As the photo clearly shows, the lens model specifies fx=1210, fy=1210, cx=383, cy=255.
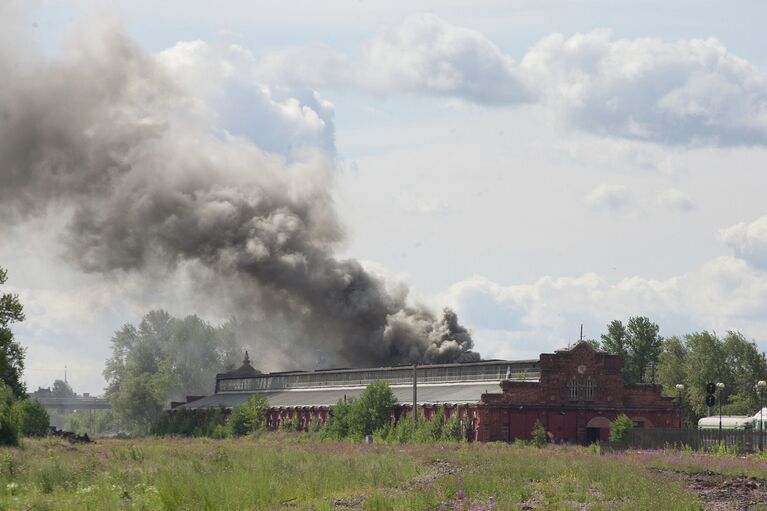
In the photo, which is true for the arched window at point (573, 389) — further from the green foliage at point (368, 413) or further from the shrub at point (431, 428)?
the green foliage at point (368, 413)

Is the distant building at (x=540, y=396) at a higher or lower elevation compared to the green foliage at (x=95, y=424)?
higher

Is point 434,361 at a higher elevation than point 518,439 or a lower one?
higher

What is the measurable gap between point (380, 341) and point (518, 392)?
22.3m

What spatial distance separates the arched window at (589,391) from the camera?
72625 mm

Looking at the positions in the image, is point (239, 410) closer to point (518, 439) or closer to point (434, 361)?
point (434, 361)

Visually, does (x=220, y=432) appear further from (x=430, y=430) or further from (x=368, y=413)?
(x=430, y=430)

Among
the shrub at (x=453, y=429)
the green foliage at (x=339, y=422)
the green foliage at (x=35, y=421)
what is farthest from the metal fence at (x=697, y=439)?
the green foliage at (x=35, y=421)

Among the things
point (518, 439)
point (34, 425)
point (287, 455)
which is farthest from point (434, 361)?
point (287, 455)

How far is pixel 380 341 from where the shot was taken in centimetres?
9044

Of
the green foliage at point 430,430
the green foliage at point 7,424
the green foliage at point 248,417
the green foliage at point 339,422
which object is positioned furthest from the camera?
the green foliage at point 248,417

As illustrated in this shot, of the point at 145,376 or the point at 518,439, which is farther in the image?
the point at 145,376

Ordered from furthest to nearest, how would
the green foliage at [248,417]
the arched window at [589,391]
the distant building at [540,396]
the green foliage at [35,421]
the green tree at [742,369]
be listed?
the green tree at [742,369] < the green foliage at [248,417] < the green foliage at [35,421] < the arched window at [589,391] < the distant building at [540,396]

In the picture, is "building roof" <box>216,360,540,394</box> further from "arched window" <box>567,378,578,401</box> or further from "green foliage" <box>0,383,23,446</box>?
"green foliage" <box>0,383,23,446</box>

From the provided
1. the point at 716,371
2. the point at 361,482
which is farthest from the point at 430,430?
the point at 716,371
